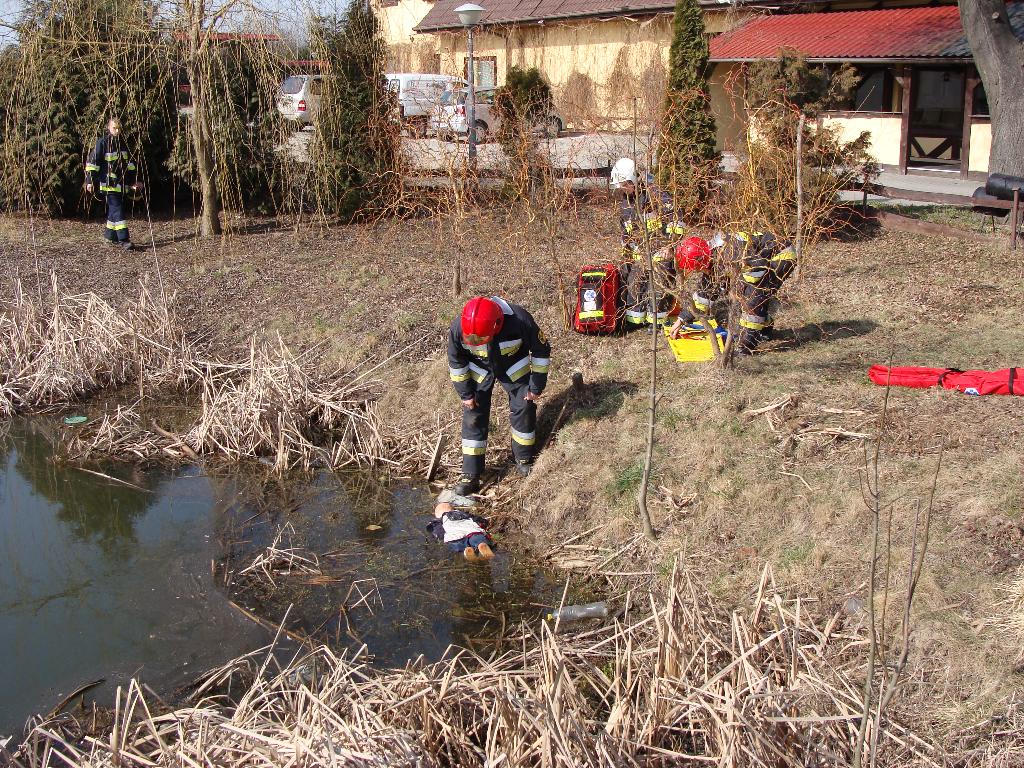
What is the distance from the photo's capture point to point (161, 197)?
15.9m

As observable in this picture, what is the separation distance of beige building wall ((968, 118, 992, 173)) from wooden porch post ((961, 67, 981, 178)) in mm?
72

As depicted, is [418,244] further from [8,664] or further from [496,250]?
[8,664]

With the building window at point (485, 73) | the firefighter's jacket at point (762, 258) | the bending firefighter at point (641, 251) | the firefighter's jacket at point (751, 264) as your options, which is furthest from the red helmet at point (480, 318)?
the building window at point (485, 73)

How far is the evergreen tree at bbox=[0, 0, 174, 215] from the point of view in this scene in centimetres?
794

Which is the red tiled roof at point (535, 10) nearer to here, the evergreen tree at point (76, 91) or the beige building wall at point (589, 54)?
the beige building wall at point (589, 54)

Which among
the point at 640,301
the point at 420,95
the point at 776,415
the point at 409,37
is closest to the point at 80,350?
the point at 640,301

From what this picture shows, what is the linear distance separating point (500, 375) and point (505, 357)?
0.15 m

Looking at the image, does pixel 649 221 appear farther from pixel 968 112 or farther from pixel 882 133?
pixel 882 133

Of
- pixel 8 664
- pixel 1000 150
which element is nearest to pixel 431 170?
pixel 8 664

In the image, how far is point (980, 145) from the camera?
17.6 m

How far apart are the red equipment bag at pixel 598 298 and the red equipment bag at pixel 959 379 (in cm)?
235

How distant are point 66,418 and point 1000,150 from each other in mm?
12392

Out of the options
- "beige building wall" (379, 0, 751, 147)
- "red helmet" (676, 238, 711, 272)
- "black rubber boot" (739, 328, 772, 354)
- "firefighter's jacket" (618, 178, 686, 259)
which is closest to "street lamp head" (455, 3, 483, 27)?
"firefighter's jacket" (618, 178, 686, 259)

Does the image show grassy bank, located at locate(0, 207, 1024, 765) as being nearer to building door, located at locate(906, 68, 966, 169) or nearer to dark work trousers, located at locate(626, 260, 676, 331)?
dark work trousers, located at locate(626, 260, 676, 331)
